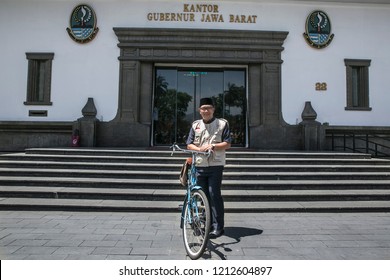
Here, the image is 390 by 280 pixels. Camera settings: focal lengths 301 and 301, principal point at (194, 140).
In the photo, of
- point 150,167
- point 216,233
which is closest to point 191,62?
point 150,167

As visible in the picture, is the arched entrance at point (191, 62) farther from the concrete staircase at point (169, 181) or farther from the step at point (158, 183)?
the step at point (158, 183)

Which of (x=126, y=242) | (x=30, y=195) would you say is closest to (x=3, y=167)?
(x=30, y=195)

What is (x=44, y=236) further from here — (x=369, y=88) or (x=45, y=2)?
(x=369, y=88)

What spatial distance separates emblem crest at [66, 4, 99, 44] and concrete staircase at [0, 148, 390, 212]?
17.1ft

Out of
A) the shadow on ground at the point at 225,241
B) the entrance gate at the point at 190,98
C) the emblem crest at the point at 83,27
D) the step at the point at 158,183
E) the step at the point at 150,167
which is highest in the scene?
the emblem crest at the point at 83,27

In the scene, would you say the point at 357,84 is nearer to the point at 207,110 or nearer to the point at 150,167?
the point at 150,167

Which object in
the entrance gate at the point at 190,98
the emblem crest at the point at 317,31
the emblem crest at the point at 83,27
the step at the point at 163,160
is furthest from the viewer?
the entrance gate at the point at 190,98

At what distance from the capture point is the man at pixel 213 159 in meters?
4.51

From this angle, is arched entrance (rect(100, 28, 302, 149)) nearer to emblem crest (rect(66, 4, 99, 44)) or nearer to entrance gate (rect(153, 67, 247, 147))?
entrance gate (rect(153, 67, 247, 147))

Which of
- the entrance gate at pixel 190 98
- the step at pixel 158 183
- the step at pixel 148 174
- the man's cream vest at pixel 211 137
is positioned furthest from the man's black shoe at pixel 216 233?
the entrance gate at pixel 190 98

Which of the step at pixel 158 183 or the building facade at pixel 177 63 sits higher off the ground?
the building facade at pixel 177 63

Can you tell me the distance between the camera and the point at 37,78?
486 inches

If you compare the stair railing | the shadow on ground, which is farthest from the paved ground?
the stair railing

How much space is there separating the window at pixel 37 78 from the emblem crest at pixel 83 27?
1.25 metres
